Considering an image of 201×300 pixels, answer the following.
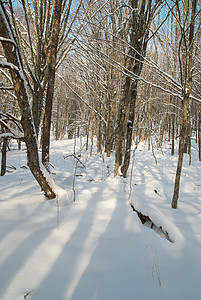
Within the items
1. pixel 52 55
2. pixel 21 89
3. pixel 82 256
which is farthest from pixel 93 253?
pixel 52 55

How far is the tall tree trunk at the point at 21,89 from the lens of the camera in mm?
1594

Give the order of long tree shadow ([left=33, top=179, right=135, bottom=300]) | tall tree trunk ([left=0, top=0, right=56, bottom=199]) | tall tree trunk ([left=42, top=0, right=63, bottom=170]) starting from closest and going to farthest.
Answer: long tree shadow ([left=33, top=179, right=135, bottom=300]) < tall tree trunk ([left=0, top=0, right=56, bottom=199]) < tall tree trunk ([left=42, top=0, right=63, bottom=170])

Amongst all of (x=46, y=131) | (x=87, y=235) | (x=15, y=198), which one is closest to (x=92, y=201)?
(x=87, y=235)

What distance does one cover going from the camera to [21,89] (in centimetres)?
179

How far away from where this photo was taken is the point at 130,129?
4.00m

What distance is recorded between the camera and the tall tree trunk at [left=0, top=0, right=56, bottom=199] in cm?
159

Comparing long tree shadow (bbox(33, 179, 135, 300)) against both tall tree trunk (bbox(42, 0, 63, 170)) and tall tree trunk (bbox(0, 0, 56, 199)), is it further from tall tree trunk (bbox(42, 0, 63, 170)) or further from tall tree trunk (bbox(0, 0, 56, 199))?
tall tree trunk (bbox(42, 0, 63, 170))

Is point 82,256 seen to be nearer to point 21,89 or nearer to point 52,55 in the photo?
point 21,89

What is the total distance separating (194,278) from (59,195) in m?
1.69

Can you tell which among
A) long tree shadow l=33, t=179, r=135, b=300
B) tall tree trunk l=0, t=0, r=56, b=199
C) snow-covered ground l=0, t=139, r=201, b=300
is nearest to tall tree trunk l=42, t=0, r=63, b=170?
tall tree trunk l=0, t=0, r=56, b=199

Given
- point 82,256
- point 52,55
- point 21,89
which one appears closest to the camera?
point 82,256

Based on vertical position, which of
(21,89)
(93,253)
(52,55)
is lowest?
(93,253)

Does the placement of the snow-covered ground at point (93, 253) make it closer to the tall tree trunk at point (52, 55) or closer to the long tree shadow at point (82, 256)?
the long tree shadow at point (82, 256)

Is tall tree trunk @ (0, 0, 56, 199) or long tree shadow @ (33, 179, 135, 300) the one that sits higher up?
tall tree trunk @ (0, 0, 56, 199)
